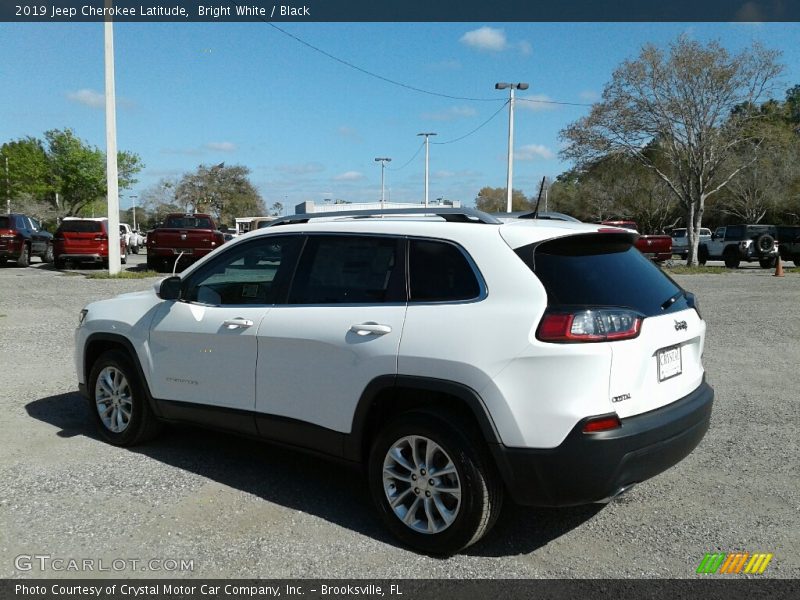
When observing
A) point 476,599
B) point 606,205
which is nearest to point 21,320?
point 476,599

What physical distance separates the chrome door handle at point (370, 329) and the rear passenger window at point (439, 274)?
21 centimetres

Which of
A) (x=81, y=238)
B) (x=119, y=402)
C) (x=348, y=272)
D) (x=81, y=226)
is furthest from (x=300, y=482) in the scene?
(x=81, y=226)

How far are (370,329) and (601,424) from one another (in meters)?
1.25

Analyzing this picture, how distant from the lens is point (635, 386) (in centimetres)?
332

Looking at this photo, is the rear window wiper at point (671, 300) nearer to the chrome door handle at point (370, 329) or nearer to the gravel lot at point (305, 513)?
the gravel lot at point (305, 513)

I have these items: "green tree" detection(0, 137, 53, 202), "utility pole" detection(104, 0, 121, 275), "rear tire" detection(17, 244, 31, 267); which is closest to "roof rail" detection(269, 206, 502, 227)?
"utility pole" detection(104, 0, 121, 275)

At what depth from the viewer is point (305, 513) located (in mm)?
4031

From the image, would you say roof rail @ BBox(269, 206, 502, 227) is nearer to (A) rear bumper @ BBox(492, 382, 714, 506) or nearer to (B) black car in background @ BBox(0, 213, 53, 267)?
(A) rear bumper @ BBox(492, 382, 714, 506)

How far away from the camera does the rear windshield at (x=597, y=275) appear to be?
3388mm

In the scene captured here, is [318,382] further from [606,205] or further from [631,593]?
[606,205]

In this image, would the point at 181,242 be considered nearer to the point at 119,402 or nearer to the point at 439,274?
the point at 119,402

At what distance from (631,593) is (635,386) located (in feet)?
3.06

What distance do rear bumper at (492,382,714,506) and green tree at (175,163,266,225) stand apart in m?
89.7

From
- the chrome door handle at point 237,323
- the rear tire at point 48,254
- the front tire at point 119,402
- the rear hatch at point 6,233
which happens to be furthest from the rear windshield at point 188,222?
the chrome door handle at point 237,323
